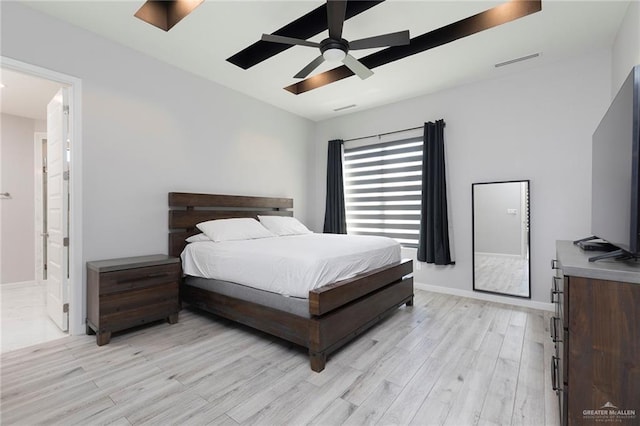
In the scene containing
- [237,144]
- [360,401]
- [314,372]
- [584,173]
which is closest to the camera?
[360,401]

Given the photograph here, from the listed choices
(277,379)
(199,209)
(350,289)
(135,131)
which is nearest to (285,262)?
(350,289)

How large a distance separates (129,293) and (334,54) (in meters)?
2.72

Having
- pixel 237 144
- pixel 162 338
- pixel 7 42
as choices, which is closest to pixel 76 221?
pixel 162 338

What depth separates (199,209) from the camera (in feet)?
12.2

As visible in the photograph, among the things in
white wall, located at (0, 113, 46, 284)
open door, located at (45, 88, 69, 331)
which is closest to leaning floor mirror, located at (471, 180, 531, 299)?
open door, located at (45, 88, 69, 331)

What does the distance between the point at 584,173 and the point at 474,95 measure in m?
1.57

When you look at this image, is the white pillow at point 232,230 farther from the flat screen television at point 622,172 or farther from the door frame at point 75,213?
the flat screen television at point 622,172

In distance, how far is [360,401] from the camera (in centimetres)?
174

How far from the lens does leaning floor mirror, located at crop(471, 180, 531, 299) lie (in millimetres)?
3516

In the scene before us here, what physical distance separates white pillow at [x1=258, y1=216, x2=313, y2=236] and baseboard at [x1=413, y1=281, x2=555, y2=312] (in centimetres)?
196

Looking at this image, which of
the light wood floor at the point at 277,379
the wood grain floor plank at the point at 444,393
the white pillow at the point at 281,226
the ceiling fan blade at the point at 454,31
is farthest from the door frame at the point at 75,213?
the wood grain floor plank at the point at 444,393

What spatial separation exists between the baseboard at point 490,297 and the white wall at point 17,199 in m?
6.06

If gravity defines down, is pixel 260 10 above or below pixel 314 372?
above

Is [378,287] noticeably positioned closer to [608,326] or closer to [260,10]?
[608,326]
